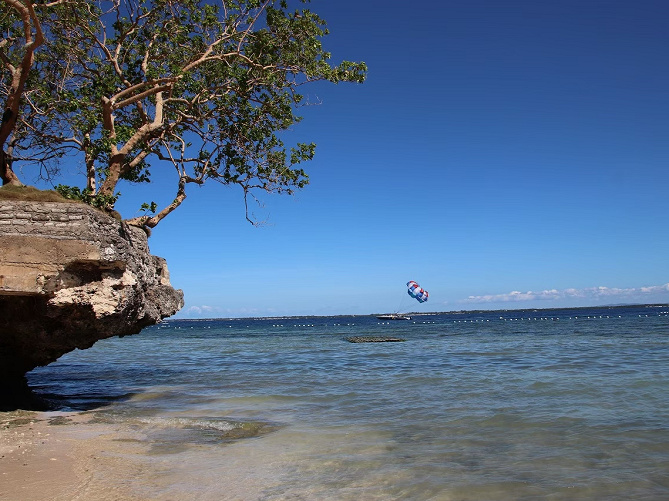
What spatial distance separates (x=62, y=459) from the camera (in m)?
6.11

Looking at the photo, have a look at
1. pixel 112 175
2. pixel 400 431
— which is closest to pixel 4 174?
pixel 112 175

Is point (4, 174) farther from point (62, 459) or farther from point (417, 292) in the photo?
point (417, 292)

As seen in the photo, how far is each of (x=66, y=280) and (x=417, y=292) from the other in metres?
56.5

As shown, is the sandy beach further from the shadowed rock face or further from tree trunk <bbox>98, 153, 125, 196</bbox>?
tree trunk <bbox>98, 153, 125, 196</bbox>

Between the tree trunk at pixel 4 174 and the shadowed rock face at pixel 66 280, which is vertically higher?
the tree trunk at pixel 4 174

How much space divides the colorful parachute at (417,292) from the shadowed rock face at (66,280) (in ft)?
173

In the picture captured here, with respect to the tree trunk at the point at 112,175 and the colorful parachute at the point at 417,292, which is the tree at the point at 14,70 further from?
the colorful parachute at the point at 417,292

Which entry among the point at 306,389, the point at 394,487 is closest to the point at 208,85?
the point at 306,389

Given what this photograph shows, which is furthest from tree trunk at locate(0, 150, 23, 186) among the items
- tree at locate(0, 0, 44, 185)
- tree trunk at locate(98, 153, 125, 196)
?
tree trunk at locate(98, 153, 125, 196)

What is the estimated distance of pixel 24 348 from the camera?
956cm

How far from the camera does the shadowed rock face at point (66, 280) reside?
7.17 m

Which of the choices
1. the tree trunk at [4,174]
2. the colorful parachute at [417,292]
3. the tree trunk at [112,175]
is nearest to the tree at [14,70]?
the tree trunk at [4,174]

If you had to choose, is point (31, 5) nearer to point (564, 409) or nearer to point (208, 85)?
point (208, 85)

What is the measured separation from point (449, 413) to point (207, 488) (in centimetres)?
532
